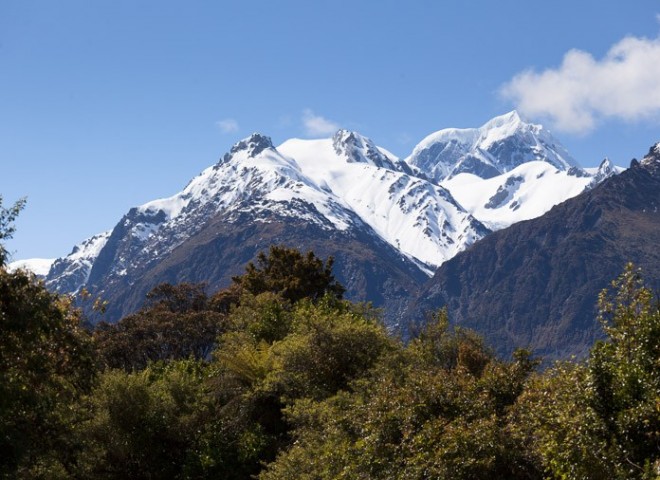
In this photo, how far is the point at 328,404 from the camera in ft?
85.9

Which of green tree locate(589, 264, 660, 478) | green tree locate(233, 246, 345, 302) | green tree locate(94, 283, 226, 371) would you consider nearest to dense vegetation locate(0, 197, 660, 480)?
green tree locate(589, 264, 660, 478)

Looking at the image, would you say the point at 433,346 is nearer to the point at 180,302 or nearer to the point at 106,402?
the point at 106,402

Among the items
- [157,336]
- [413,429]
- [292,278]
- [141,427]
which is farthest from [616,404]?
[157,336]

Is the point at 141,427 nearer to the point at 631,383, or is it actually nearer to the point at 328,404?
the point at 328,404

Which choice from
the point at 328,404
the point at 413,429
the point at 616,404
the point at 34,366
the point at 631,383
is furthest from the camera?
the point at 328,404

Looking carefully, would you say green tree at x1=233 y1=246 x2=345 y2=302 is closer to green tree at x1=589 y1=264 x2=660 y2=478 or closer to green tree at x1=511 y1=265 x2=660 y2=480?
green tree at x1=511 y1=265 x2=660 y2=480

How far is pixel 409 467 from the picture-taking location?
1912cm

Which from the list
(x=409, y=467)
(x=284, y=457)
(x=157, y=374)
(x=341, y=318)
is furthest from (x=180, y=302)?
(x=409, y=467)

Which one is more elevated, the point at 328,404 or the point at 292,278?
the point at 292,278

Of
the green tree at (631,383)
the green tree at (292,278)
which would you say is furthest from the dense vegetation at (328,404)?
the green tree at (292,278)

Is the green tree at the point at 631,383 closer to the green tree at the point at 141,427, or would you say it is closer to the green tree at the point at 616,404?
the green tree at the point at 616,404

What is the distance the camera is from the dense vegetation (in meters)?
14.8

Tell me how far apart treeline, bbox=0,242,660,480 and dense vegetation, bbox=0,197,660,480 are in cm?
5

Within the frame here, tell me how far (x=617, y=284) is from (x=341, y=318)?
1889cm
